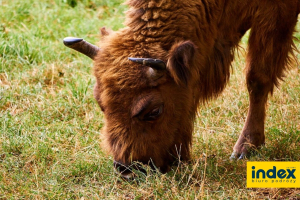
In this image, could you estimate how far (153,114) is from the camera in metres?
4.36

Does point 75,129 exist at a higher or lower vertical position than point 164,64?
lower

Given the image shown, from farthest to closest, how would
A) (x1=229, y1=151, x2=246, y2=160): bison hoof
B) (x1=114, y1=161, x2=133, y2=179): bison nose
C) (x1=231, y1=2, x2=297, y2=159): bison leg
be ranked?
(x1=229, y1=151, x2=246, y2=160): bison hoof → (x1=231, y1=2, x2=297, y2=159): bison leg → (x1=114, y1=161, x2=133, y2=179): bison nose

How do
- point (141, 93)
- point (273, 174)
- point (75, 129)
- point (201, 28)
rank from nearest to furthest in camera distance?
point (141, 93)
point (273, 174)
point (201, 28)
point (75, 129)

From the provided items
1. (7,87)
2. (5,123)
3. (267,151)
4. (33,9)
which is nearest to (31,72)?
(7,87)

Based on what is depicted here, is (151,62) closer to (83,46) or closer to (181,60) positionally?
(181,60)

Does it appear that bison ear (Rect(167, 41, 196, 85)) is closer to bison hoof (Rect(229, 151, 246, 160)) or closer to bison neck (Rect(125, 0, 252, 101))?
bison neck (Rect(125, 0, 252, 101))

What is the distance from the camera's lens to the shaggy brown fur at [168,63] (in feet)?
14.1

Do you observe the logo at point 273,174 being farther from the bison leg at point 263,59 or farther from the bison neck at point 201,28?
the bison neck at point 201,28

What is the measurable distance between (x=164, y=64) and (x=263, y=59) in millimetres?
1505

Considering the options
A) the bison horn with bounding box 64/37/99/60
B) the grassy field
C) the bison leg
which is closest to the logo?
the grassy field

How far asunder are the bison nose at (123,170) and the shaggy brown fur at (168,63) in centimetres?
7

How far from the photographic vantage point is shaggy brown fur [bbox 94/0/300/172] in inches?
169

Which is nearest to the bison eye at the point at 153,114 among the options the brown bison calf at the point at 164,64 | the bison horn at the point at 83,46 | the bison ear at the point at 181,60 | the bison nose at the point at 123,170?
the brown bison calf at the point at 164,64

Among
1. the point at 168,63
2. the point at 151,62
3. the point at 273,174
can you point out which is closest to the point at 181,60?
the point at 168,63
